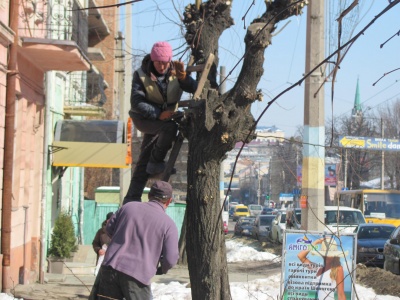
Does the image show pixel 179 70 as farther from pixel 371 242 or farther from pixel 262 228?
pixel 262 228

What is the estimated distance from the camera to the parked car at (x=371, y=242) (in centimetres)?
2153

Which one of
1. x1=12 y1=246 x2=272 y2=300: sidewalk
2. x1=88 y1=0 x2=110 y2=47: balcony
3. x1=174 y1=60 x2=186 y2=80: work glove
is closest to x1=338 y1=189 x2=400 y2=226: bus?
x1=12 y1=246 x2=272 y2=300: sidewalk

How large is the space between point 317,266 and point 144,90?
461cm

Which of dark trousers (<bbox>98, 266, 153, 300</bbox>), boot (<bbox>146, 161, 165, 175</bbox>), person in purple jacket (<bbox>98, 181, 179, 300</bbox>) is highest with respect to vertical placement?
boot (<bbox>146, 161, 165, 175</bbox>)

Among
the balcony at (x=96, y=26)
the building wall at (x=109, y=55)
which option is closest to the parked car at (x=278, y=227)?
the building wall at (x=109, y=55)

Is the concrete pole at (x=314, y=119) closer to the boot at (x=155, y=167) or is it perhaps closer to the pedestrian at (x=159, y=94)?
the boot at (x=155, y=167)

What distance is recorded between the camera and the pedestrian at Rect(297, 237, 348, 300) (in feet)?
32.8

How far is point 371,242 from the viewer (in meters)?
22.0

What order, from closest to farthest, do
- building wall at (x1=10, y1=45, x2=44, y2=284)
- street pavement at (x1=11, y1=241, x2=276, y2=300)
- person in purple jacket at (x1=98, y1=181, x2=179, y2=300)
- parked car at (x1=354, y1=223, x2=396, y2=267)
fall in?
1. person in purple jacket at (x1=98, y1=181, x2=179, y2=300)
2. street pavement at (x1=11, y1=241, x2=276, y2=300)
3. building wall at (x1=10, y1=45, x2=44, y2=284)
4. parked car at (x1=354, y1=223, x2=396, y2=267)

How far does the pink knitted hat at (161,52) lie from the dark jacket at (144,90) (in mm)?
185

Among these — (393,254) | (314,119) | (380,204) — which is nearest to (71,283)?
(314,119)

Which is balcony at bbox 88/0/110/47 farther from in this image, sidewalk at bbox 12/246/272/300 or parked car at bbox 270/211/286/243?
parked car at bbox 270/211/286/243

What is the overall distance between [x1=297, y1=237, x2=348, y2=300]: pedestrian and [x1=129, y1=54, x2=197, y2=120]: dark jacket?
14.0ft

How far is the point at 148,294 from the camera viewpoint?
19.0 ft
